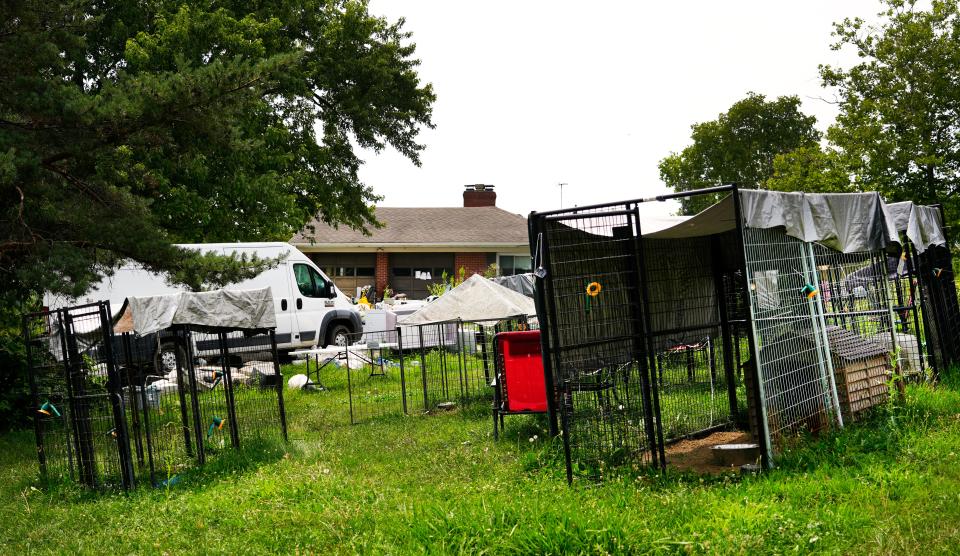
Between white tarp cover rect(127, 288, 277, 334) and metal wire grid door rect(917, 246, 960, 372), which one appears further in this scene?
metal wire grid door rect(917, 246, 960, 372)

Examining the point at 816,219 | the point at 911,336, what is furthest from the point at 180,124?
the point at 911,336

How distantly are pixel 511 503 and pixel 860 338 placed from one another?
4372mm

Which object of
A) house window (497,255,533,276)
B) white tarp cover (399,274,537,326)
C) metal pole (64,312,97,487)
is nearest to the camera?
metal pole (64,312,97,487)

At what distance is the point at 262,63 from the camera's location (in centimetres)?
957

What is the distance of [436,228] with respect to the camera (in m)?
37.4

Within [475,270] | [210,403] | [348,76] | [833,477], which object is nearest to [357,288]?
[475,270]

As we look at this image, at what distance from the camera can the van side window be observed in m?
18.3

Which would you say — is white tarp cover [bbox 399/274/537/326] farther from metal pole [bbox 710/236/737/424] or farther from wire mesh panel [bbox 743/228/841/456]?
wire mesh panel [bbox 743/228/841/456]

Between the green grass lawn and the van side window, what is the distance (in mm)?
9917

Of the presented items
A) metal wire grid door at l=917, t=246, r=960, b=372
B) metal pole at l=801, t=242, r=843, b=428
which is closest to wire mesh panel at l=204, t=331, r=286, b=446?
metal pole at l=801, t=242, r=843, b=428

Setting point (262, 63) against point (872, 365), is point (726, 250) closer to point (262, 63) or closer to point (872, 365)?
point (872, 365)

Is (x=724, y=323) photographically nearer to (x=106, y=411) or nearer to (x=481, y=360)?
(x=481, y=360)

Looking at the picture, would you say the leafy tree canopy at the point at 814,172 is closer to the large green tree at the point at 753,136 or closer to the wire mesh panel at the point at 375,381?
the large green tree at the point at 753,136

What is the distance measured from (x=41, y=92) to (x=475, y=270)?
90.5 ft
